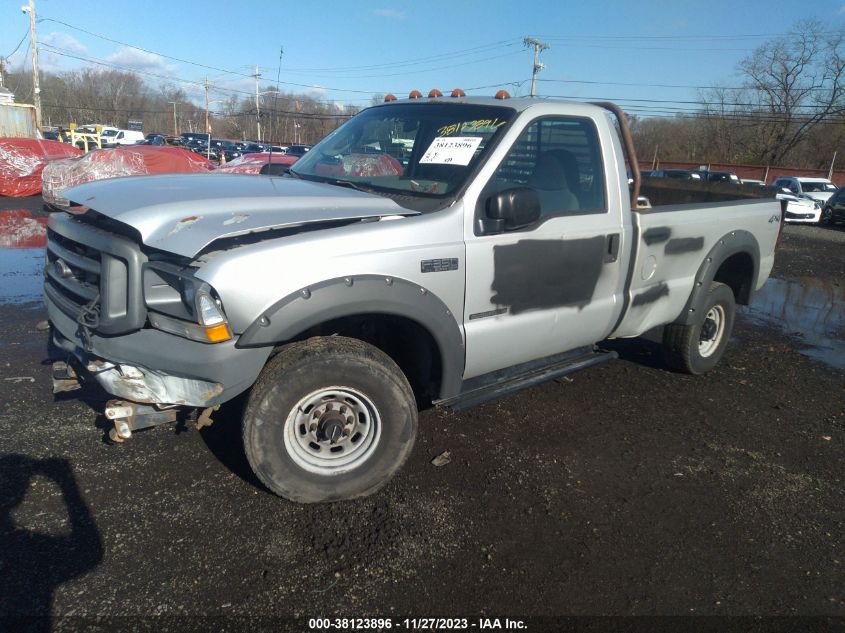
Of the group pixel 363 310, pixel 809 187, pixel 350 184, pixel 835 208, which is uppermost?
pixel 809 187

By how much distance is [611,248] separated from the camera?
412 centimetres

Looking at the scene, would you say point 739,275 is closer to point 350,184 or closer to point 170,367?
point 350,184

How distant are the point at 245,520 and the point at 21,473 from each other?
131cm

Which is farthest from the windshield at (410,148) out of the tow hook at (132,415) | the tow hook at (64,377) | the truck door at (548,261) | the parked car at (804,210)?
the parked car at (804,210)

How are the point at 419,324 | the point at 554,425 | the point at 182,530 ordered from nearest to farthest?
1. the point at 182,530
2. the point at 419,324
3. the point at 554,425

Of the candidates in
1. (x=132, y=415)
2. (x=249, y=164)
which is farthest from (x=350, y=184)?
(x=249, y=164)

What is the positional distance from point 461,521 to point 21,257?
868 centimetres

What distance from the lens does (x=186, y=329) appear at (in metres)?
2.77

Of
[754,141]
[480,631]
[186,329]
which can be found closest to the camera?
[480,631]

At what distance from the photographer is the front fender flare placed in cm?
279

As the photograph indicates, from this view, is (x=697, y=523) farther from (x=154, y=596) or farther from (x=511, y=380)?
(x=154, y=596)

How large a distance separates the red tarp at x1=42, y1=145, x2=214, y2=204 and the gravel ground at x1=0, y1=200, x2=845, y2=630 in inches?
460

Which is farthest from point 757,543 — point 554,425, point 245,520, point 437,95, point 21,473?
point 21,473

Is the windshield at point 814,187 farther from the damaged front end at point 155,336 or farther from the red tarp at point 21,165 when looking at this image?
the damaged front end at point 155,336
